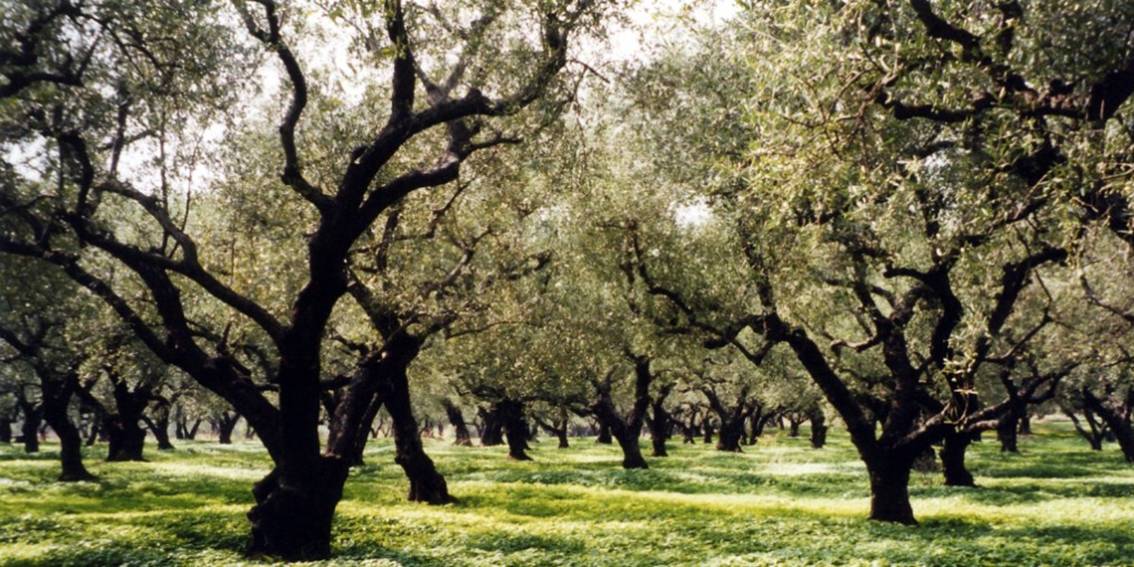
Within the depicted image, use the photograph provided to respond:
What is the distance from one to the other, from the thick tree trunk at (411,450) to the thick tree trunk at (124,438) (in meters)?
29.4

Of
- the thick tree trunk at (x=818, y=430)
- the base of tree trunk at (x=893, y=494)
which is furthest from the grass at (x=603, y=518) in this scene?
the thick tree trunk at (x=818, y=430)

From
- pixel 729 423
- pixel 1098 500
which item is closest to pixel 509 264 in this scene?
pixel 1098 500

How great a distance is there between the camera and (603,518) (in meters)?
25.5

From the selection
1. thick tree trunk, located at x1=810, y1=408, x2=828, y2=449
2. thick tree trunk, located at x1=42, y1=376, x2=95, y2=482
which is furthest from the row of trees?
thick tree trunk, located at x1=810, y1=408, x2=828, y2=449

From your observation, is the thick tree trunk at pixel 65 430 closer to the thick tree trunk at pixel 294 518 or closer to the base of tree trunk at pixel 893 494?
the thick tree trunk at pixel 294 518

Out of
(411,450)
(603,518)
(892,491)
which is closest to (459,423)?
(411,450)

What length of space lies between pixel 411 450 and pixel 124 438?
102ft

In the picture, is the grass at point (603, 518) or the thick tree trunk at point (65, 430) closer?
the grass at point (603, 518)

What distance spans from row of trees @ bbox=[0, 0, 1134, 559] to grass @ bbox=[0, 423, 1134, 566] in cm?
265

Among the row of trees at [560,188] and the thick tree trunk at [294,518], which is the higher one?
the row of trees at [560,188]

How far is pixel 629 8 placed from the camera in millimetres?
16188

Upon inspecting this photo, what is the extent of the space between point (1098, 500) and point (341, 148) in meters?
31.1

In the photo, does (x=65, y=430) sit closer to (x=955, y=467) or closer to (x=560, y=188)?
(x=560, y=188)

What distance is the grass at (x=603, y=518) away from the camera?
1764 centimetres
